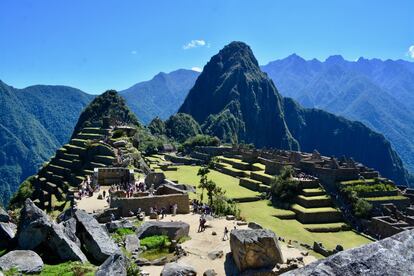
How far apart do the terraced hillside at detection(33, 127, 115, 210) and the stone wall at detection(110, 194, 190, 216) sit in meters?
21.5

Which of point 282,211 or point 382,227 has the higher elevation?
point 282,211

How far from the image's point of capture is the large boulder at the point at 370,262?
2877mm

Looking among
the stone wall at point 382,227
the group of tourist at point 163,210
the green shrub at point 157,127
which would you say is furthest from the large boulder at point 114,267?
the green shrub at point 157,127

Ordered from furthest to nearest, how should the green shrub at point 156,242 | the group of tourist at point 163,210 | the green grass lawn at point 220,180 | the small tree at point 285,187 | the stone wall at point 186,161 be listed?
1. the stone wall at point 186,161
2. the green grass lawn at point 220,180
3. the small tree at point 285,187
4. the group of tourist at point 163,210
5. the green shrub at point 156,242

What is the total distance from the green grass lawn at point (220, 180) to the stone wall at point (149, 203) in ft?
62.1

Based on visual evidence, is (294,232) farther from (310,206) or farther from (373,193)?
(373,193)

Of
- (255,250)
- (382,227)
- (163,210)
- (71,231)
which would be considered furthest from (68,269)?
(382,227)

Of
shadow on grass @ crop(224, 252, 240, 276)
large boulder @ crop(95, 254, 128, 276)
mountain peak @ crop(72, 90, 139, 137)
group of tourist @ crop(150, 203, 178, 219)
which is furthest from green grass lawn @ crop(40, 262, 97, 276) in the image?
mountain peak @ crop(72, 90, 139, 137)

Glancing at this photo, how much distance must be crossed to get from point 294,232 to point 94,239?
87.3 ft

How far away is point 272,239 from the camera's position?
15180 mm

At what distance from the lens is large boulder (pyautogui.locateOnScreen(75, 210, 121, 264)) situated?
13.6 metres

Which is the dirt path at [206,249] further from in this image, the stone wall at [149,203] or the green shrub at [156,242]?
the stone wall at [149,203]

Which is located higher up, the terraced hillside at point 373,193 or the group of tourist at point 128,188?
the group of tourist at point 128,188

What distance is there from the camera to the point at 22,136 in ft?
505
